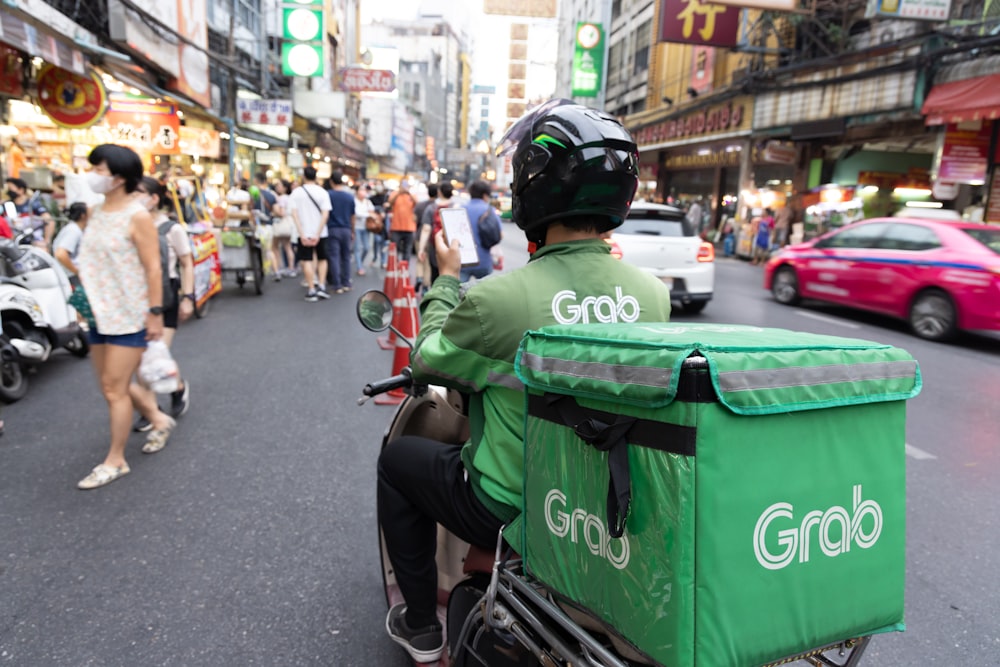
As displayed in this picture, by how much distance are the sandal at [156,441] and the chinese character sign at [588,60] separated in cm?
4185

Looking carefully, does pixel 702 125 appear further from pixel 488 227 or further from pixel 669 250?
pixel 488 227

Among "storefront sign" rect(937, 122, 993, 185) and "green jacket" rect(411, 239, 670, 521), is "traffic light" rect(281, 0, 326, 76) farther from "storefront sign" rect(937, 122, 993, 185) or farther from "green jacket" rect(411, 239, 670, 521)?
"green jacket" rect(411, 239, 670, 521)

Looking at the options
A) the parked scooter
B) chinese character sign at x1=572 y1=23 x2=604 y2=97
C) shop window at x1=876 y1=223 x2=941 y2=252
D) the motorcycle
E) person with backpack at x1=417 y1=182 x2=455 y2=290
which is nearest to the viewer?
the motorcycle

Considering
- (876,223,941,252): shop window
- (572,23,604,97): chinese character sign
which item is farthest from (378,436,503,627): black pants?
(572,23,604,97): chinese character sign

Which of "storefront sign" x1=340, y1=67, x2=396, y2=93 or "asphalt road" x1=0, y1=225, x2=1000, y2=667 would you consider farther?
"storefront sign" x1=340, y1=67, x2=396, y2=93

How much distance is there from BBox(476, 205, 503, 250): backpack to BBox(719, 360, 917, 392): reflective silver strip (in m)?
6.50

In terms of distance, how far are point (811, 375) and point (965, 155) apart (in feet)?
58.6

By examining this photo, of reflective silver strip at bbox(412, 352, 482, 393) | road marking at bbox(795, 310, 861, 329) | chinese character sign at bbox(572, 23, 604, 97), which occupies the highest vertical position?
chinese character sign at bbox(572, 23, 604, 97)

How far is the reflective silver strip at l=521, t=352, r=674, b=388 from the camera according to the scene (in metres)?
1.17

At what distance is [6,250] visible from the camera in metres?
6.04

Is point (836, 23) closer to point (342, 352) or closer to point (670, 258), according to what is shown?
point (670, 258)

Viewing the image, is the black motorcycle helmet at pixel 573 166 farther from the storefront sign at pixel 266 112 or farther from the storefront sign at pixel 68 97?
the storefront sign at pixel 266 112

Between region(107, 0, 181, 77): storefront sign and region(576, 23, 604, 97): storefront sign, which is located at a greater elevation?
region(576, 23, 604, 97): storefront sign

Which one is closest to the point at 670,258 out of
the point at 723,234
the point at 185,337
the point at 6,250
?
the point at 185,337
